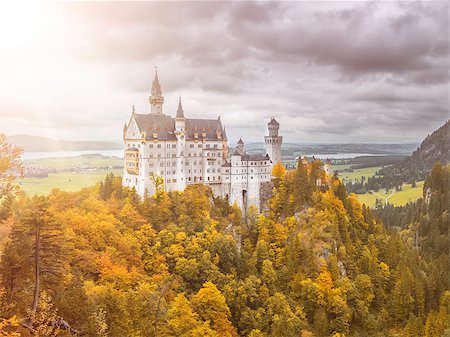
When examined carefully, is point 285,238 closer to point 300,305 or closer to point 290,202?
point 290,202

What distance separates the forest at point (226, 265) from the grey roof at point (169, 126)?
8.99 meters

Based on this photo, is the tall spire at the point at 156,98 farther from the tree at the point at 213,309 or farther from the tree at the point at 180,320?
the tree at the point at 180,320

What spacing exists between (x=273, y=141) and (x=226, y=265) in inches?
1016

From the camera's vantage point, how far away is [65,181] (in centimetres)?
5769

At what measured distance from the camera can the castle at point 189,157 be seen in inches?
2416

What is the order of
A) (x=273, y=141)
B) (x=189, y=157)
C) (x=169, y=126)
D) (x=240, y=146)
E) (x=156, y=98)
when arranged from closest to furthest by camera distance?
(x=169, y=126)
(x=189, y=157)
(x=156, y=98)
(x=240, y=146)
(x=273, y=141)

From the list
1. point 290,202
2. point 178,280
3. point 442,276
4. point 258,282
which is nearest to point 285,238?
point 290,202

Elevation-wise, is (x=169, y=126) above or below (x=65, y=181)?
above

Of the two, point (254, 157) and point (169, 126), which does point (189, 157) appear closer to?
point (169, 126)

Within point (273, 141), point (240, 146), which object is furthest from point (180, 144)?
point (273, 141)

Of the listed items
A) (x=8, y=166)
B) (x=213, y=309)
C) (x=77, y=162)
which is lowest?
(x=213, y=309)

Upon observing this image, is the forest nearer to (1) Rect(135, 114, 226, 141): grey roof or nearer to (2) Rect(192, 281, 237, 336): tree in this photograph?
(2) Rect(192, 281, 237, 336): tree

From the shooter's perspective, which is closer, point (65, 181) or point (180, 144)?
point (65, 181)

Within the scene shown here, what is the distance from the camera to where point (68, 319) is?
23.6 meters
